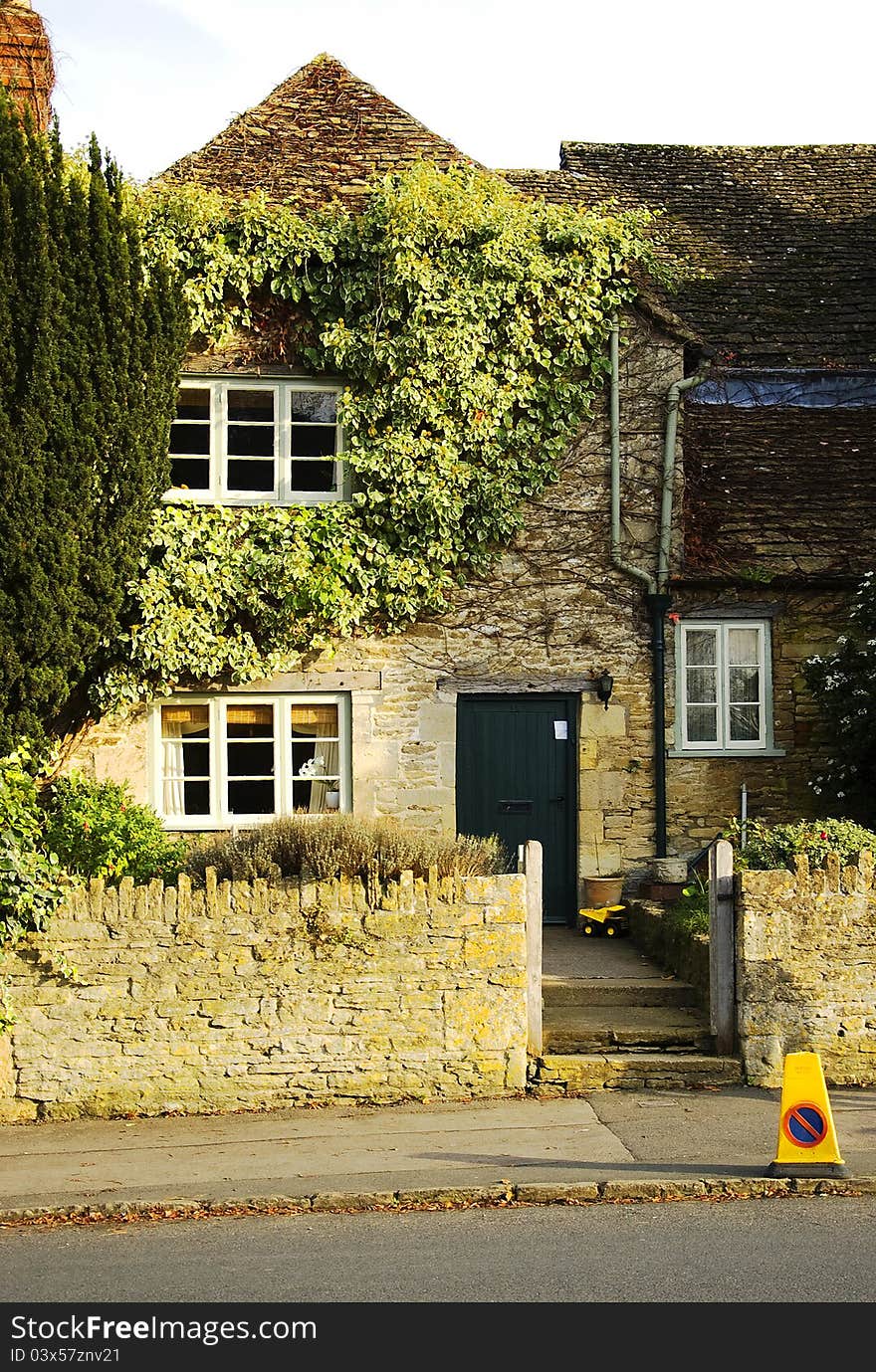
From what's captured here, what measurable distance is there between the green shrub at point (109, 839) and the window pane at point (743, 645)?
6396 millimetres

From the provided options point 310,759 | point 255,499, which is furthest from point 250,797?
point 255,499

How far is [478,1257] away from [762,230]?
1482 cm

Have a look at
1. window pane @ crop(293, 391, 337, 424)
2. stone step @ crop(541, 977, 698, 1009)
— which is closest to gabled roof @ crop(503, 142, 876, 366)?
window pane @ crop(293, 391, 337, 424)

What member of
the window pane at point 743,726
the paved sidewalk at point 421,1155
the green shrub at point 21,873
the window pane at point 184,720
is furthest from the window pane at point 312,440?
the paved sidewalk at point 421,1155

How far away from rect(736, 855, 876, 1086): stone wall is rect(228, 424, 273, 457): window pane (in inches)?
284

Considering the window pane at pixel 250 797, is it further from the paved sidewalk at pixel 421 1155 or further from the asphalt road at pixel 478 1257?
the asphalt road at pixel 478 1257

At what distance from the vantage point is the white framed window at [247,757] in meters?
14.2

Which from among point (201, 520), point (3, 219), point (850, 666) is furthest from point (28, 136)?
point (850, 666)

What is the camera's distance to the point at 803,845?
11617 mm

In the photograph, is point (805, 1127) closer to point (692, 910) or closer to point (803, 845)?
point (803, 845)

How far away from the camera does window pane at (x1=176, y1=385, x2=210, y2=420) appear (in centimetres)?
1447

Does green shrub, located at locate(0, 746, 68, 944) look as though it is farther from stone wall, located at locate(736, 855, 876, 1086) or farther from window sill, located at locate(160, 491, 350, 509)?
stone wall, located at locate(736, 855, 876, 1086)
